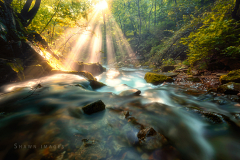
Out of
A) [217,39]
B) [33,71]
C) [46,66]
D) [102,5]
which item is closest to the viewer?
[33,71]

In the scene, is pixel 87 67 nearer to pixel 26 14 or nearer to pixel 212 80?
pixel 26 14

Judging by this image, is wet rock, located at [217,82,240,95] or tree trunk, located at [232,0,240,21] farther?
tree trunk, located at [232,0,240,21]

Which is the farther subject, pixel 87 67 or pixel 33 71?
pixel 87 67

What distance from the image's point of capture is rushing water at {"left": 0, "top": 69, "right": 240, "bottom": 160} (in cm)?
155

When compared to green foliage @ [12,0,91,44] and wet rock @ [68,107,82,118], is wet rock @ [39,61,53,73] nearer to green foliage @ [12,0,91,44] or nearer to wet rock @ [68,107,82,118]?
green foliage @ [12,0,91,44]

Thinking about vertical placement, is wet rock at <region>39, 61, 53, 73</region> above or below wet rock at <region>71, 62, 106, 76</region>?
above

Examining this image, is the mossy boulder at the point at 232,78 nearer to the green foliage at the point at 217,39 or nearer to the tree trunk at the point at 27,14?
the green foliage at the point at 217,39

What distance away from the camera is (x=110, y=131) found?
204cm

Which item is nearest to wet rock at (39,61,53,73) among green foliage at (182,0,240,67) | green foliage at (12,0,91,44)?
green foliage at (12,0,91,44)

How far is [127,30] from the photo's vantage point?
98.4 ft

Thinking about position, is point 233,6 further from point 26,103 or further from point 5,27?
point 5,27

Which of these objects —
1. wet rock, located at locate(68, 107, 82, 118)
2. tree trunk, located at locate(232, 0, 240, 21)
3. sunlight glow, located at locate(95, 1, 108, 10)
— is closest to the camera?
wet rock, located at locate(68, 107, 82, 118)

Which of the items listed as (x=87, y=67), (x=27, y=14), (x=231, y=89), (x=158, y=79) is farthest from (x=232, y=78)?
(x=27, y=14)

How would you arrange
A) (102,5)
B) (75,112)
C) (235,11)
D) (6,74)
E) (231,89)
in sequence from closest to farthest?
(75,112)
(231,89)
(6,74)
(235,11)
(102,5)
